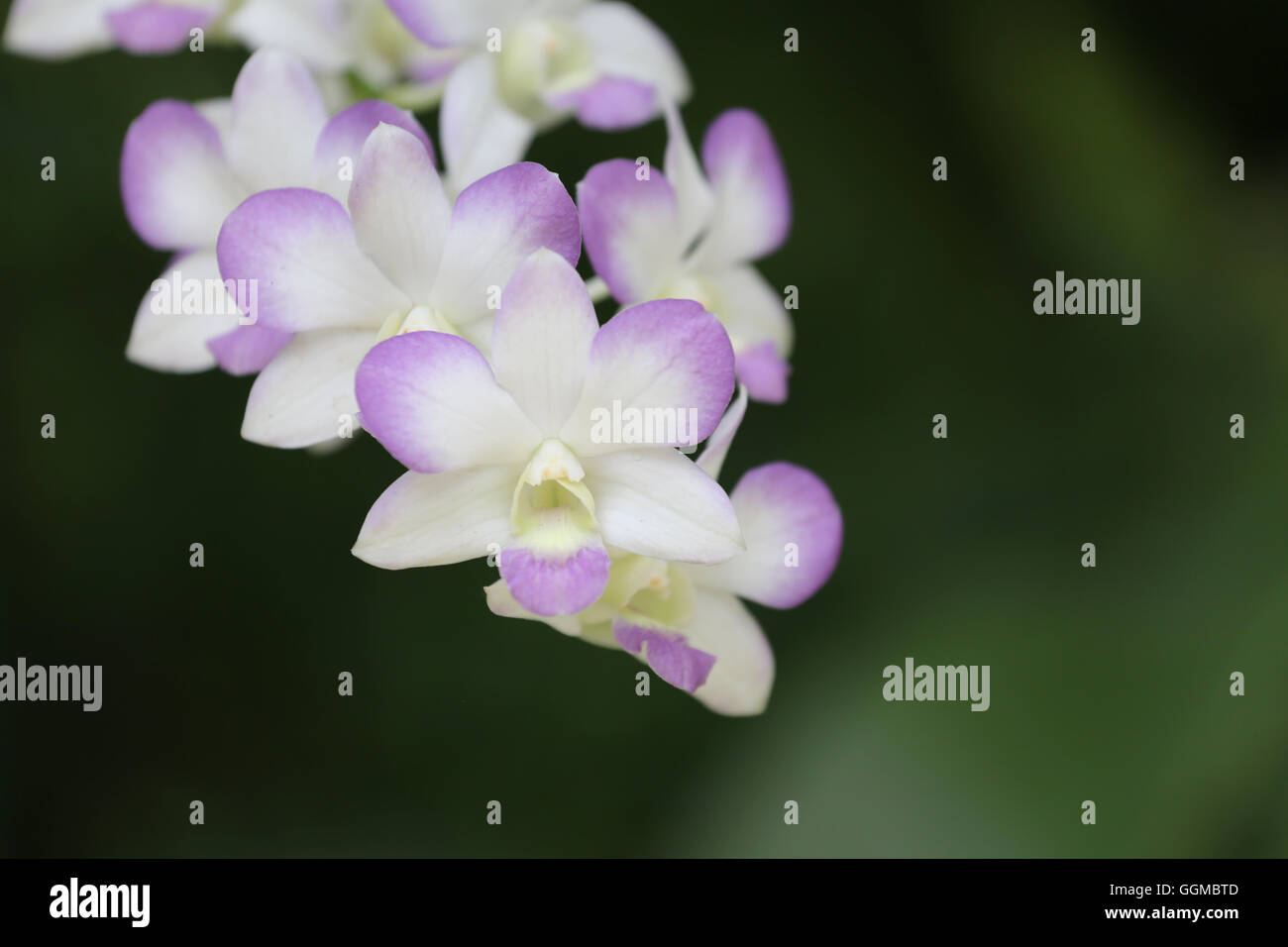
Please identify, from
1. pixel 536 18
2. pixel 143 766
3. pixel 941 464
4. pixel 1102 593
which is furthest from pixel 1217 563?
pixel 143 766

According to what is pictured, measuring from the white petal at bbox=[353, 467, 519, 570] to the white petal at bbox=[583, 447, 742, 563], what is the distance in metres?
0.08

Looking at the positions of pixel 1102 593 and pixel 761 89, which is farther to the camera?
pixel 761 89

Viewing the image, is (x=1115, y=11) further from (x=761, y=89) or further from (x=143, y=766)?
(x=143, y=766)

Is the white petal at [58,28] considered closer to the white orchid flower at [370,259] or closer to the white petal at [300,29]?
the white petal at [300,29]

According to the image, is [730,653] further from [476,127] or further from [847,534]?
[847,534]

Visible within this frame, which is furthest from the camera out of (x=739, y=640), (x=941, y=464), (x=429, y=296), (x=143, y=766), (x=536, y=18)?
(x=941, y=464)

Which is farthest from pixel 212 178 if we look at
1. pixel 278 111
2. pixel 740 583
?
pixel 740 583

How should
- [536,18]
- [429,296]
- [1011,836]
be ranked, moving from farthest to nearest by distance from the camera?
[1011,836] → [536,18] → [429,296]

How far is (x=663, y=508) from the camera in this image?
3.27 feet

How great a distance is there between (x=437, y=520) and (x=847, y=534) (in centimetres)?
125

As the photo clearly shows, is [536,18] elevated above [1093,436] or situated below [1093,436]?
above

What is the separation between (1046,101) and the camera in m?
2.24

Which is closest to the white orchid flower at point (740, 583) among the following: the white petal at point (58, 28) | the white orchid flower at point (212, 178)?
the white orchid flower at point (212, 178)

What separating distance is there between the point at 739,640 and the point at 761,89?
128 centimetres
